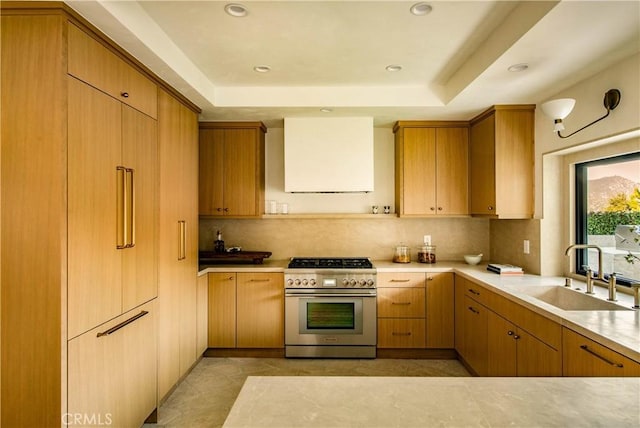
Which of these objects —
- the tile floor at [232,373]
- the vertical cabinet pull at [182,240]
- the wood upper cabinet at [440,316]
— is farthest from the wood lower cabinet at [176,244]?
the wood upper cabinet at [440,316]

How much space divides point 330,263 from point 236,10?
95.3 inches

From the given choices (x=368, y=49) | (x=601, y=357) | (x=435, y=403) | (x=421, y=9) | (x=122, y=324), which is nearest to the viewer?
(x=435, y=403)

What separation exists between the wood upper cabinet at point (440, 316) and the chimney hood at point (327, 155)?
1.18 m

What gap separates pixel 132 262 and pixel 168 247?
0.48m

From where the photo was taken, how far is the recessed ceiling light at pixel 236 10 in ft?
6.09

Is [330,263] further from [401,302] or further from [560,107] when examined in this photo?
[560,107]

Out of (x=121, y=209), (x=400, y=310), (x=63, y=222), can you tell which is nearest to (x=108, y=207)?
(x=121, y=209)

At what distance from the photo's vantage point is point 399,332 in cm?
335

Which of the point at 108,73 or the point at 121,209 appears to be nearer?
the point at 108,73

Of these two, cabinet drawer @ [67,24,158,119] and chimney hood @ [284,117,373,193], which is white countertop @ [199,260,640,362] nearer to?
chimney hood @ [284,117,373,193]

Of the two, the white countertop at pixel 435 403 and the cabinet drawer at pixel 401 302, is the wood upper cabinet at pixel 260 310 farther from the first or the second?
the white countertop at pixel 435 403

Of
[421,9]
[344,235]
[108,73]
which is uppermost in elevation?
[421,9]

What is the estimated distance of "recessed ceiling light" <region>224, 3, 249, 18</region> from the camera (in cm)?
186

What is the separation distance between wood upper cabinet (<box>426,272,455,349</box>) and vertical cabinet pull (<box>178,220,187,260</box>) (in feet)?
7.48
